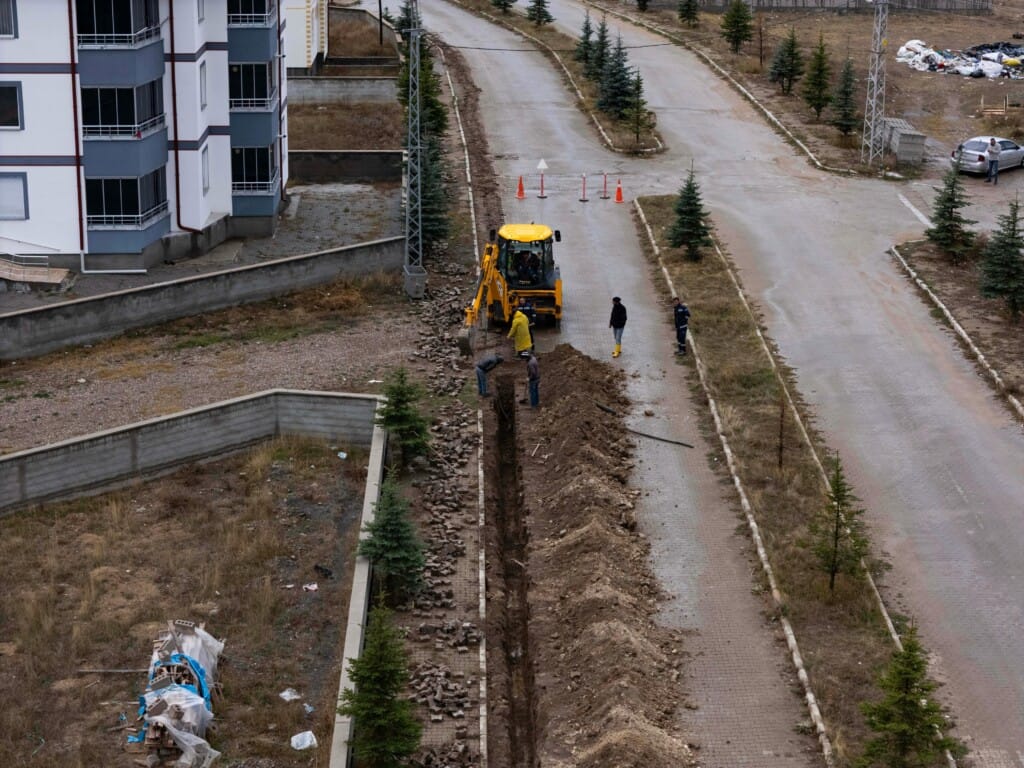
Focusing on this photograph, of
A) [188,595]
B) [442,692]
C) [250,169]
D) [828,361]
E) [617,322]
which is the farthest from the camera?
[250,169]

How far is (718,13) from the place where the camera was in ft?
251

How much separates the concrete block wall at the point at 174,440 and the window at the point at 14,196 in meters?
11.7

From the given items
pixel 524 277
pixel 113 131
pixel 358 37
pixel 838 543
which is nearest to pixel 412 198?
pixel 524 277

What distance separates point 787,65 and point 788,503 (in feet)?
119

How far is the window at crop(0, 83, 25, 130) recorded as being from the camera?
120 ft

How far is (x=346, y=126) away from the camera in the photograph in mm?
55188

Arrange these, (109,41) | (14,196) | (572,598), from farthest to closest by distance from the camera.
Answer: (14,196) < (109,41) < (572,598)

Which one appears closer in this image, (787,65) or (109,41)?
(109,41)

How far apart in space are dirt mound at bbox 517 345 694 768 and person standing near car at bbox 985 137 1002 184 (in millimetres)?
22041

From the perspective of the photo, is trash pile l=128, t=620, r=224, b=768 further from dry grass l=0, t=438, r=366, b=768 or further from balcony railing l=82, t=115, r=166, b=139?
balcony railing l=82, t=115, r=166, b=139

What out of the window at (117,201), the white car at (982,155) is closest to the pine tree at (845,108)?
the white car at (982,155)

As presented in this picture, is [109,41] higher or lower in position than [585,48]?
higher

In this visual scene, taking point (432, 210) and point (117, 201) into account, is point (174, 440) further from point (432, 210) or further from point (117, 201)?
point (432, 210)

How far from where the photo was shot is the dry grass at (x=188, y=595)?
65.3 feet
